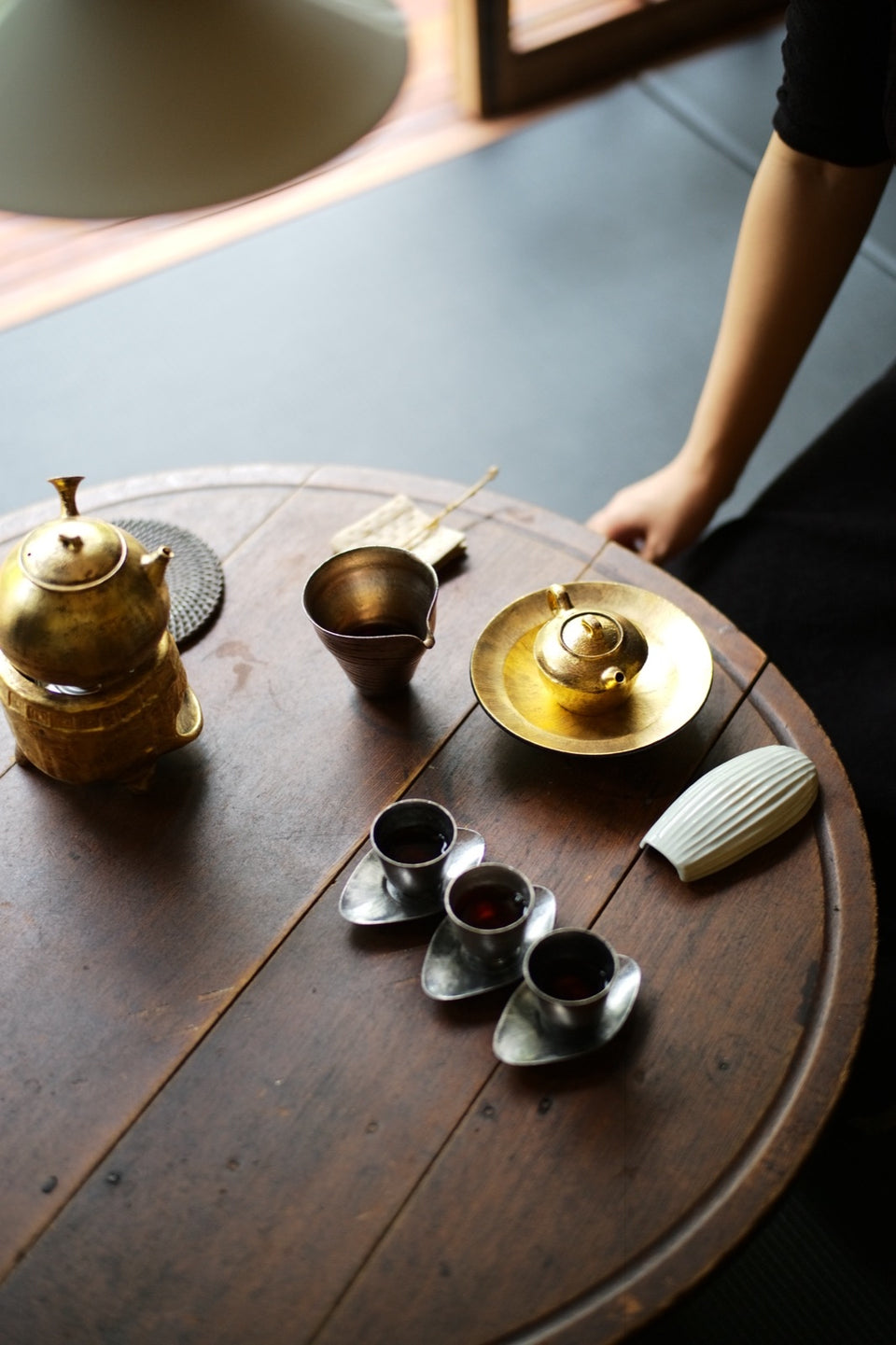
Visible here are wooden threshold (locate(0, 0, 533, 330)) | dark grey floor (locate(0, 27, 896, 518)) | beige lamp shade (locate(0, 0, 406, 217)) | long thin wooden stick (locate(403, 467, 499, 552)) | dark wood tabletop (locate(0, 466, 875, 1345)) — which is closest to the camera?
beige lamp shade (locate(0, 0, 406, 217))

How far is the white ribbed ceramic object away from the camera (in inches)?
40.9

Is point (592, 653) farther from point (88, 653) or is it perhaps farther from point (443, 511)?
point (88, 653)

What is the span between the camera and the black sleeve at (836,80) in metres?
1.19

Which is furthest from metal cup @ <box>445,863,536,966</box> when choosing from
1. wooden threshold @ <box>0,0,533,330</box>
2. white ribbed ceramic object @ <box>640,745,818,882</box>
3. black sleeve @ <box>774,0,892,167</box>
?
wooden threshold @ <box>0,0,533,330</box>

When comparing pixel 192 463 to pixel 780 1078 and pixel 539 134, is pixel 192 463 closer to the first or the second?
pixel 539 134

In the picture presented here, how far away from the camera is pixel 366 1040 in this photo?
3.15 feet

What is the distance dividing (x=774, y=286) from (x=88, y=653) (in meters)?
0.99

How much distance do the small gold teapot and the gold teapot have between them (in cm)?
38

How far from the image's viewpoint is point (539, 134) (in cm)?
314

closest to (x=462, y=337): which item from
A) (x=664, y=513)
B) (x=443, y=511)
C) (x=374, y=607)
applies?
(x=664, y=513)

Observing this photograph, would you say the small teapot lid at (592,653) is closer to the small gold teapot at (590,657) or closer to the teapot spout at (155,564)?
the small gold teapot at (590,657)

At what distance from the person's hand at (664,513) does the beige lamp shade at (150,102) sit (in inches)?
36.6

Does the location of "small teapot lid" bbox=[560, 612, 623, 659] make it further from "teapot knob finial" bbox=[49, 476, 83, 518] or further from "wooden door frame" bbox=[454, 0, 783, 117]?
"wooden door frame" bbox=[454, 0, 783, 117]

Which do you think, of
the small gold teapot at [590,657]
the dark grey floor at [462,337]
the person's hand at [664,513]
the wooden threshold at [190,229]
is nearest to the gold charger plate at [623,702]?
the small gold teapot at [590,657]
